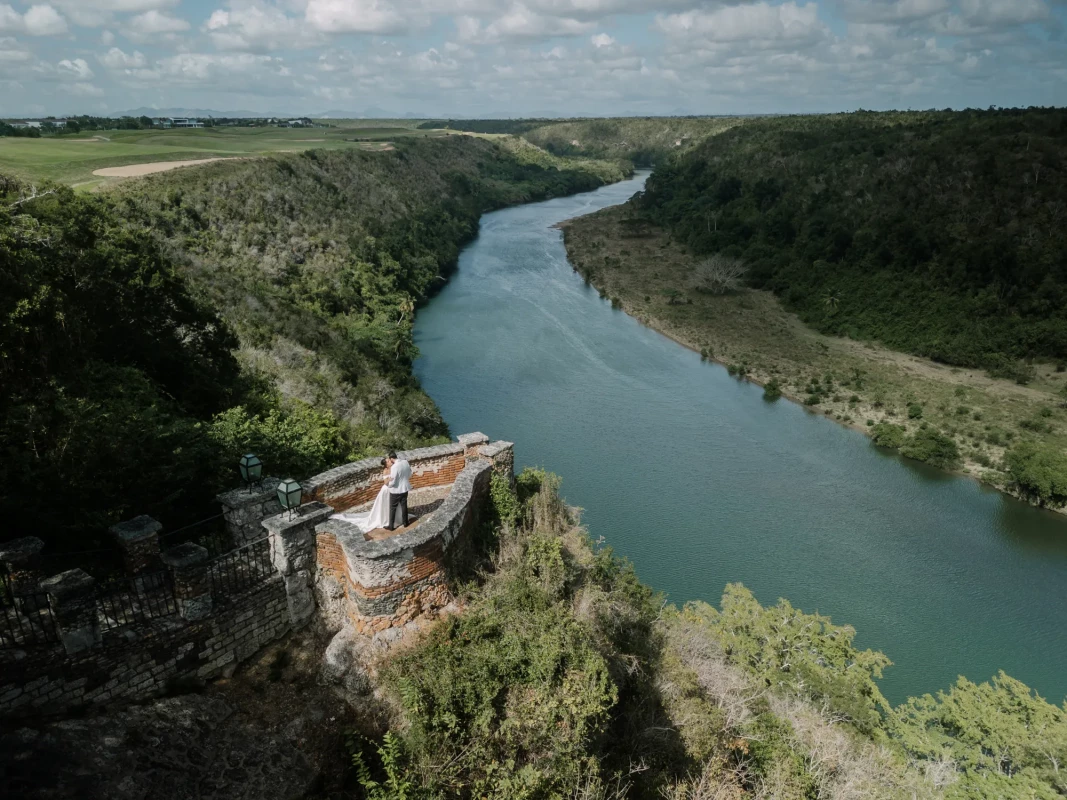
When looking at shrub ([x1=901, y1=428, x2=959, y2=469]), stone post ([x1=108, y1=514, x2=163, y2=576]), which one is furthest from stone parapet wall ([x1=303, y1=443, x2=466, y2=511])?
shrub ([x1=901, y1=428, x2=959, y2=469])

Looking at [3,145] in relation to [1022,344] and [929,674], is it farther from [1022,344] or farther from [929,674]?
[1022,344]

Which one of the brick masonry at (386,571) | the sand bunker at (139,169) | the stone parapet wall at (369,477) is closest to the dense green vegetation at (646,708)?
the brick masonry at (386,571)

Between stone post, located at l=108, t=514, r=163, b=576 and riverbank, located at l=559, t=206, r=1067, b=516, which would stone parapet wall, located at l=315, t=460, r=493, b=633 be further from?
riverbank, located at l=559, t=206, r=1067, b=516

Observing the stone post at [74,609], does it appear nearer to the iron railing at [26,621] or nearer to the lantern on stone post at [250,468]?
the iron railing at [26,621]

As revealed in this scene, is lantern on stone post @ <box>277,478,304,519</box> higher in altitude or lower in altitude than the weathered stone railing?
higher

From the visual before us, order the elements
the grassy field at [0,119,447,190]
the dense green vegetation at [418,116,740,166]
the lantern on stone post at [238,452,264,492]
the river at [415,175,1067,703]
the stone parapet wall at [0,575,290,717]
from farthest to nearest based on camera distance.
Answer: the dense green vegetation at [418,116,740,166] < the grassy field at [0,119,447,190] < the river at [415,175,1067,703] < the lantern on stone post at [238,452,264,492] < the stone parapet wall at [0,575,290,717]

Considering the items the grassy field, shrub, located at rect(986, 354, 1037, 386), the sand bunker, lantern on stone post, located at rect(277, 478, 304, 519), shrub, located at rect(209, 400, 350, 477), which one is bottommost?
shrub, located at rect(986, 354, 1037, 386)
